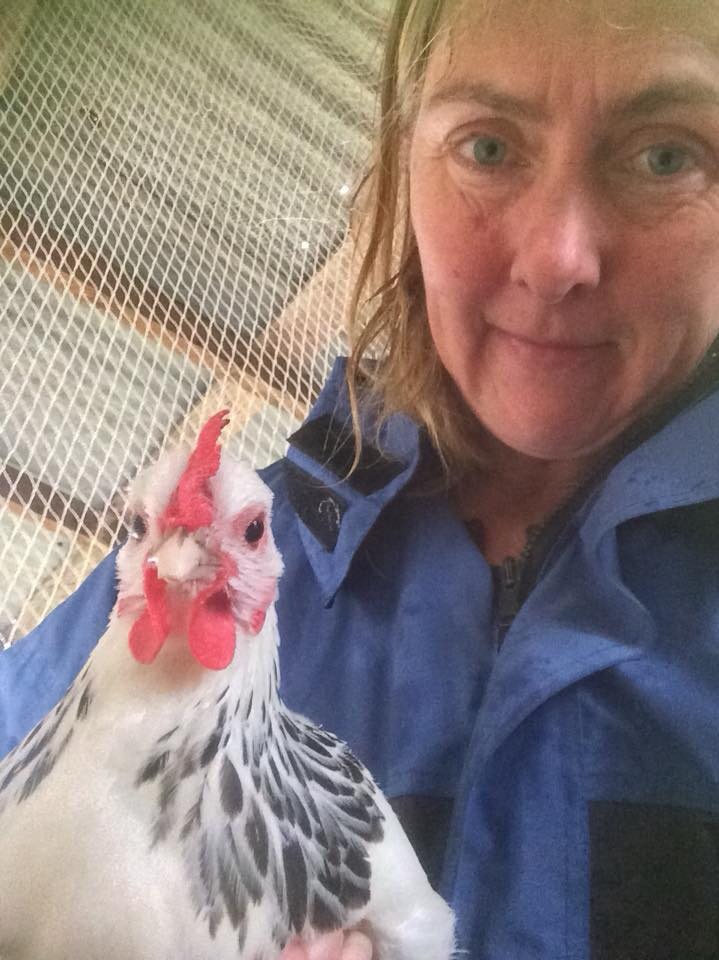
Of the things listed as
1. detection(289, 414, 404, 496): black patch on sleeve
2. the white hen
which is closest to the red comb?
the white hen

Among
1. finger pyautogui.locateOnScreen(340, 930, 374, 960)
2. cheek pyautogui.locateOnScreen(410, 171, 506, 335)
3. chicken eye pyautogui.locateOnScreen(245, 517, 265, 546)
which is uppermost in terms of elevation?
cheek pyautogui.locateOnScreen(410, 171, 506, 335)

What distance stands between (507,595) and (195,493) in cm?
16

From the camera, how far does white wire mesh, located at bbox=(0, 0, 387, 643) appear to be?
362mm

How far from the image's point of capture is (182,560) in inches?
9.5

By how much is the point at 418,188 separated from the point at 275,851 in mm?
306

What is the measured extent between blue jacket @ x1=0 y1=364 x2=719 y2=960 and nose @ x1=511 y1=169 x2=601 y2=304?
0.08 m

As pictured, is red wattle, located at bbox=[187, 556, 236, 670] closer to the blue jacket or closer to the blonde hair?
the blue jacket

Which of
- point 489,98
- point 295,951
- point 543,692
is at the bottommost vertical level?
point 295,951

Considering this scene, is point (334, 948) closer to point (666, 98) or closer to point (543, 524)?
point (543, 524)

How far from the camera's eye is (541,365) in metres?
0.35

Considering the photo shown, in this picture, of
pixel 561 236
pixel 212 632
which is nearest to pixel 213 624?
pixel 212 632

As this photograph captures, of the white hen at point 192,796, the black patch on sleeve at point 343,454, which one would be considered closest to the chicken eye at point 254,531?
the white hen at point 192,796

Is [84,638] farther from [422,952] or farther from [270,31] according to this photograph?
[270,31]

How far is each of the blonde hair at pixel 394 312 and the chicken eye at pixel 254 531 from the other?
13 cm
